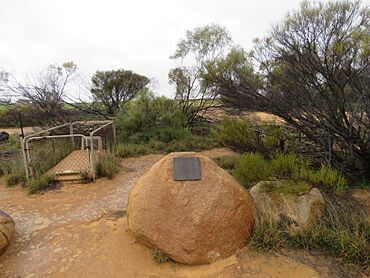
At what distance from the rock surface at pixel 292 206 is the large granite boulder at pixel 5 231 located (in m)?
3.31

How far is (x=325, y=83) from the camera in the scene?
455 centimetres

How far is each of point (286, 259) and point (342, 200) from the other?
4.97ft

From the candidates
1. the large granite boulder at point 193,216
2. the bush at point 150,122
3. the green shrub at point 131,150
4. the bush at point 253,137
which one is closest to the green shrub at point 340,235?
the large granite boulder at point 193,216

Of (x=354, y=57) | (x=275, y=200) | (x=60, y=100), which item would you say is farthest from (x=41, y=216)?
(x=60, y=100)

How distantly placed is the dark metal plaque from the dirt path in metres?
1.04

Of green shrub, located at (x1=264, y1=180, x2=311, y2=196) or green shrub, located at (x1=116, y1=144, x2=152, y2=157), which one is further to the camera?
green shrub, located at (x1=116, y1=144, x2=152, y2=157)

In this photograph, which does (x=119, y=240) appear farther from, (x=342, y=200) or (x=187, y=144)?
(x=187, y=144)

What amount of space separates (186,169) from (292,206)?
150 cm

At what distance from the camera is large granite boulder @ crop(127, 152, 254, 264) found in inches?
132

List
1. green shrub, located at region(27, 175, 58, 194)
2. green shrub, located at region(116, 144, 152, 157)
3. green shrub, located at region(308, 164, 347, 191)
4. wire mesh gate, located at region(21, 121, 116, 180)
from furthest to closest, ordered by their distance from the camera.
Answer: green shrub, located at region(116, 144, 152, 157) → wire mesh gate, located at region(21, 121, 116, 180) → green shrub, located at region(27, 175, 58, 194) → green shrub, located at region(308, 164, 347, 191)

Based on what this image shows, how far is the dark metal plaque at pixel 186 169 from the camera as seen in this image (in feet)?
12.1

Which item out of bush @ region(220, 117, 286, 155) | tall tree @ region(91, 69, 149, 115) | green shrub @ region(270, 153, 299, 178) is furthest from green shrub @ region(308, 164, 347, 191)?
tall tree @ region(91, 69, 149, 115)

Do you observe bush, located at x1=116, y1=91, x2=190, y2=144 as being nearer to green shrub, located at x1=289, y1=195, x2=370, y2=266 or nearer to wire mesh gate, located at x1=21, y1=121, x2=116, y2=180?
wire mesh gate, located at x1=21, y1=121, x2=116, y2=180

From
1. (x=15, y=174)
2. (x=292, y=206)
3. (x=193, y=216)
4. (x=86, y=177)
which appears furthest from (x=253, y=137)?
(x=15, y=174)
